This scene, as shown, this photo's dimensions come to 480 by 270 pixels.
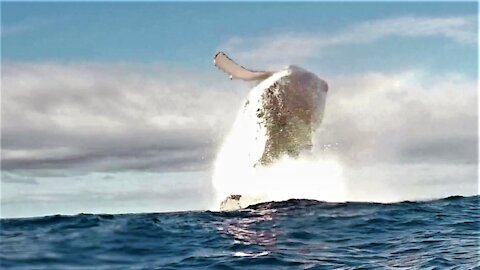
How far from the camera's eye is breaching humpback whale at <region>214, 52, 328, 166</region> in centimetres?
2091

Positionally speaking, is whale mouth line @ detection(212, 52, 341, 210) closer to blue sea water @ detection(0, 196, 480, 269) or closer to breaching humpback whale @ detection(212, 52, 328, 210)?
breaching humpback whale @ detection(212, 52, 328, 210)

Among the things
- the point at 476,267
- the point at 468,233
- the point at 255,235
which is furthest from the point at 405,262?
the point at 468,233

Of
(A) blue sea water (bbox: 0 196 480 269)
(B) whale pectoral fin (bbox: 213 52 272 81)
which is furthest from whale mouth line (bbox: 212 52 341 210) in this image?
(A) blue sea water (bbox: 0 196 480 269)

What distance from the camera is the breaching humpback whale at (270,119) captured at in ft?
68.8

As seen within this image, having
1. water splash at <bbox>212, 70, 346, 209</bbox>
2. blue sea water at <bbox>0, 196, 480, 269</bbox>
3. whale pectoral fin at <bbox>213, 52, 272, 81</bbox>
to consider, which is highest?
whale pectoral fin at <bbox>213, 52, 272, 81</bbox>

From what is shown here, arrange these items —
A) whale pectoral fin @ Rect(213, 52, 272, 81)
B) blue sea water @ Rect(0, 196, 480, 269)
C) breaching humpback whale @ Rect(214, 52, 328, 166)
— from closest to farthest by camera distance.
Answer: blue sea water @ Rect(0, 196, 480, 269) → breaching humpback whale @ Rect(214, 52, 328, 166) → whale pectoral fin @ Rect(213, 52, 272, 81)

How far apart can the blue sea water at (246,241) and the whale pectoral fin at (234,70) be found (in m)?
5.50

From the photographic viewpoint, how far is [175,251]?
11.7 metres

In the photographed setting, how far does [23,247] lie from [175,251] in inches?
111

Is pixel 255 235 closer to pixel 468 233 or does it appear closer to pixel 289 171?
pixel 468 233

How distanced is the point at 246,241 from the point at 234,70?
9324 mm

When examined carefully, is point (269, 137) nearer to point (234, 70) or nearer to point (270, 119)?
point (270, 119)

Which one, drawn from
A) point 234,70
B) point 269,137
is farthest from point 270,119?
point 234,70

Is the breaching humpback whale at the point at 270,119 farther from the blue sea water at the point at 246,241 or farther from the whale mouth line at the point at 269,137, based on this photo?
the blue sea water at the point at 246,241
